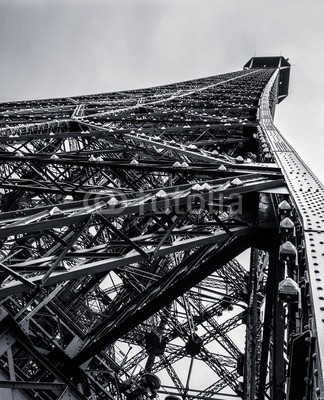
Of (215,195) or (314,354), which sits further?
(215,195)

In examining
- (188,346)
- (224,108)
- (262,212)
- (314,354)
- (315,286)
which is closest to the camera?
(314,354)

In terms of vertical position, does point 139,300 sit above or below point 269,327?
below

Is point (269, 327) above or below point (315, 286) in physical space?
above

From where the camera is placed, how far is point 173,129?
12.0m

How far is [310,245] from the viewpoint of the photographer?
3.28 meters

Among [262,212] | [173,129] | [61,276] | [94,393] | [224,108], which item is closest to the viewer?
[61,276]

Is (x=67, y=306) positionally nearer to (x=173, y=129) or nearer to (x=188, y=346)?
(x=188, y=346)

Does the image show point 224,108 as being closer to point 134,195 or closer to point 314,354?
point 134,195

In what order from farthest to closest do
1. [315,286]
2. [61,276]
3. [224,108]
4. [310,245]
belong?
[224,108] < [61,276] < [310,245] < [315,286]

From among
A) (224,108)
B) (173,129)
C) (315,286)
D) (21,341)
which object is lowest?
(21,341)

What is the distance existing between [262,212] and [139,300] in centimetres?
192

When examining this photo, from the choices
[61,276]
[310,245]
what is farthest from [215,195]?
[61,276]

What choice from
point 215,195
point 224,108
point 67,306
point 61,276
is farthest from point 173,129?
point 61,276

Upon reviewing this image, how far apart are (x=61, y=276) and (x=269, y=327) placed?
2.62m
